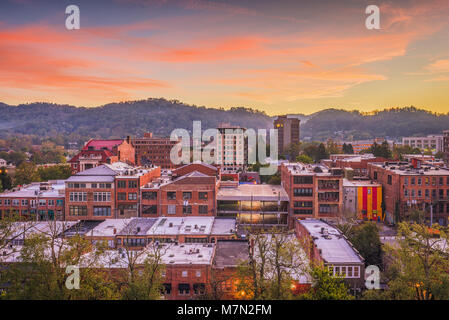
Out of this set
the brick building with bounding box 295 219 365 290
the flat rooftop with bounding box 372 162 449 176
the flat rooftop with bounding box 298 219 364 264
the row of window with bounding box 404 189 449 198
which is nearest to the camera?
the brick building with bounding box 295 219 365 290

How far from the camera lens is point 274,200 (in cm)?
4681

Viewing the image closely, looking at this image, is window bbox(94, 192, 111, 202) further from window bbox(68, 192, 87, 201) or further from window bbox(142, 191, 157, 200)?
window bbox(142, 191, 157, 200)

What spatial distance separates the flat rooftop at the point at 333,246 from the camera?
26.0m

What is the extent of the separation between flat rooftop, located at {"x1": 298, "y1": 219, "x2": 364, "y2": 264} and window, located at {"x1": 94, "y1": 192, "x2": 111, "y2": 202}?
25.4 m

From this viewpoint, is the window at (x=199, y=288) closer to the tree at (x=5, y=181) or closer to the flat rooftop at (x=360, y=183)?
the flat rooftop at (x=360, y=183)

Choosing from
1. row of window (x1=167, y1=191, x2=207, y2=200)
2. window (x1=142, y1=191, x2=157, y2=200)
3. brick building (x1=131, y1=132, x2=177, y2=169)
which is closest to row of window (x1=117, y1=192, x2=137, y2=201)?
window (x1=142, y1=191, x2=157, y2=200)

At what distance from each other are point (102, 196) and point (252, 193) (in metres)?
20.9

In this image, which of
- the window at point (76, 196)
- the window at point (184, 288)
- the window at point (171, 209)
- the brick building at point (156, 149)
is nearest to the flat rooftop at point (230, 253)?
the window at point (184, 288)

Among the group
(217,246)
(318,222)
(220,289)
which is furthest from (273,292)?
Answer: (318,222)

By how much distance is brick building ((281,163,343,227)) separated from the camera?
4494 centimetres

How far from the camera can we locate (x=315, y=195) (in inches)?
1775

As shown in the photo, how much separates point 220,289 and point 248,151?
95.1m

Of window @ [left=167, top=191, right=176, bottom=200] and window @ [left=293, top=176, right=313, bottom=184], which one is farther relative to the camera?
window @ [left=293, top=176, right=313, bottom=184]

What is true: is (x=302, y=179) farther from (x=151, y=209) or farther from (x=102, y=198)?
(x=102, y=198)
